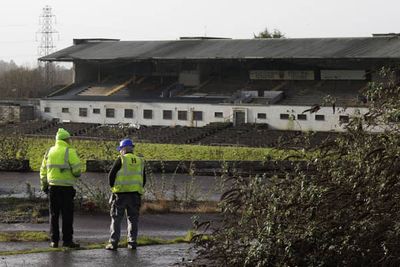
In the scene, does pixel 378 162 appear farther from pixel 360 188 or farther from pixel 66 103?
pixel 66 103

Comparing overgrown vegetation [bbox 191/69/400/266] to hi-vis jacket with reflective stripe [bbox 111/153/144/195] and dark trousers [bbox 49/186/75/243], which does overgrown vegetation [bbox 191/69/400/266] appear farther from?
dark trousers [bbox 49/186/75/243]

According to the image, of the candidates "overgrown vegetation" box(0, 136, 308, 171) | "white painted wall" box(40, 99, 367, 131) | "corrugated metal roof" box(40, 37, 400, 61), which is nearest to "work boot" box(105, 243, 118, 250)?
"overgrown vegetation" box(0, 136, 308, 171)

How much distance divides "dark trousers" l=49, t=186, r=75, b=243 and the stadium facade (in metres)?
38.8

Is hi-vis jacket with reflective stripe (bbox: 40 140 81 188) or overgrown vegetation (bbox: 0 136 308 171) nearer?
hi-vis jacket with reflective stripe (bbox: 40 140 81 188)

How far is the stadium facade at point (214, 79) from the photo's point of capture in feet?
190

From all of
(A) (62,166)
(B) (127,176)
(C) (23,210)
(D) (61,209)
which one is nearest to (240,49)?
(C) (23,210)

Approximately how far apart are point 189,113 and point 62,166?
4720 cm

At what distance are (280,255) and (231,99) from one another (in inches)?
2008

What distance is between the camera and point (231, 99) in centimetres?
6081

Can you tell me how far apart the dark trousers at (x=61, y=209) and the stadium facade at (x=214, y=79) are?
1529 inches

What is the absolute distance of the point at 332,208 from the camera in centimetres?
977

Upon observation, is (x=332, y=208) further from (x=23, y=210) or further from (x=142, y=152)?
(x=142, y=152)

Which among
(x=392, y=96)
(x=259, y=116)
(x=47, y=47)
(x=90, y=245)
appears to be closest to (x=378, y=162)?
(x=392, y=96)

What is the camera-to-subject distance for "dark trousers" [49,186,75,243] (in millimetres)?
14188
